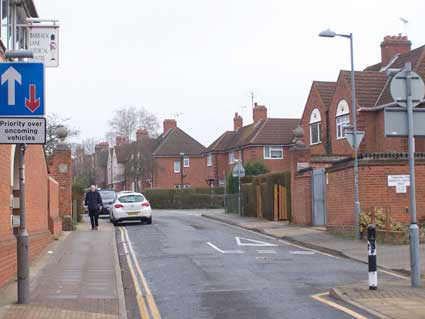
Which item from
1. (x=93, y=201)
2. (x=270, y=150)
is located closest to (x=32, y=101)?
(x=93, y=201)

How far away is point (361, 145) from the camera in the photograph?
122ft

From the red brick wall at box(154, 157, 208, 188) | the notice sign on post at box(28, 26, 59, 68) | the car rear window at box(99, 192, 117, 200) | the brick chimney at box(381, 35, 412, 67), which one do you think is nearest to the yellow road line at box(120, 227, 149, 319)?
the notice sign on post at box(28, 26, 59, 68)

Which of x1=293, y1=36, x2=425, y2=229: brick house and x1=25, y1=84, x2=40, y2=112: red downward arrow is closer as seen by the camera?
x1=25, y1=84, x2=40, y2=112: red downward arrow

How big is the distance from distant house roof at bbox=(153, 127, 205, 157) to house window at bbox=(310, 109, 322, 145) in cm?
3277

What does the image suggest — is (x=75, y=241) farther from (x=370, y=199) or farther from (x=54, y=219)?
(x=370, y=199)

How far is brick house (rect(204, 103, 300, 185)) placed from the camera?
196 feet

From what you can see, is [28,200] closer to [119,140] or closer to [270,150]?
[270,150]

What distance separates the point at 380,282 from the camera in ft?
39.4

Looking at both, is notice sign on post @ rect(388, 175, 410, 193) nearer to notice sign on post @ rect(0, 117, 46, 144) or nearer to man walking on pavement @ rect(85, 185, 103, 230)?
man walking on pavement @ rect(85, 185, 103, 230)

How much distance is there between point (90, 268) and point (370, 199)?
32.9 feet

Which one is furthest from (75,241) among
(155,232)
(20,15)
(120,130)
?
(120,130)

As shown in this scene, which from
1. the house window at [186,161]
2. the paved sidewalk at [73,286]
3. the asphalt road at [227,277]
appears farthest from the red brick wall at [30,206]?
the house window at [186,161]

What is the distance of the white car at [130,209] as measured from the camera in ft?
92.1

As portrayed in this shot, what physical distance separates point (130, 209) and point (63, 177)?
131 inches
